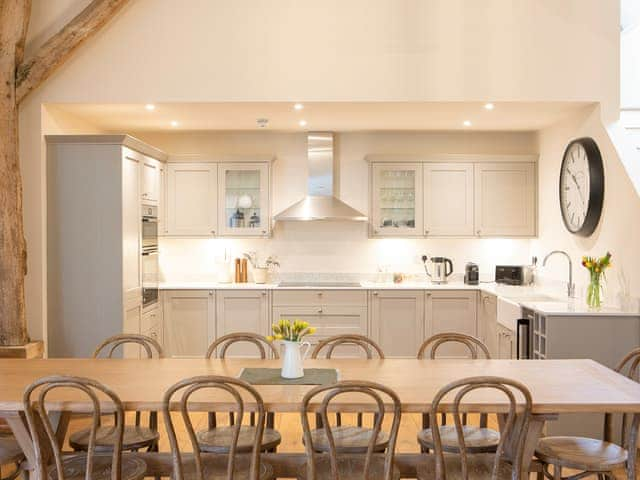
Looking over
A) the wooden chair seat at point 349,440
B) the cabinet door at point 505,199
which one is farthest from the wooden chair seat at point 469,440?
the cabinet door at point 505,199

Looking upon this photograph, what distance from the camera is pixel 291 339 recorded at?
3.28 m

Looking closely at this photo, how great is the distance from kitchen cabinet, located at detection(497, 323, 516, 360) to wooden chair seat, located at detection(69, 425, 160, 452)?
120 inches

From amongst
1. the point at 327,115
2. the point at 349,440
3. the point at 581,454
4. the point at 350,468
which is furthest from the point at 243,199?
the point at 581,454

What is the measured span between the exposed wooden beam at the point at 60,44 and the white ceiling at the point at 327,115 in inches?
12.6

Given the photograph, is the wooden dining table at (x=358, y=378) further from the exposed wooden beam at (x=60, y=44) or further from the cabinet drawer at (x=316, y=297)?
the cabinet drawer at (x=316, y=297)

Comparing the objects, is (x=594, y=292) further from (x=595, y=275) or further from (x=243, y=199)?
(x=243, y=199)

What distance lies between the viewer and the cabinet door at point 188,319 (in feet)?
21.9

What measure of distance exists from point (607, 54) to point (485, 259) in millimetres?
2658

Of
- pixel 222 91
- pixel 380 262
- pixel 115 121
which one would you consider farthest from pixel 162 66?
pixel 380 262

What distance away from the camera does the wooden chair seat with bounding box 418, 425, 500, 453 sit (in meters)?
3.28

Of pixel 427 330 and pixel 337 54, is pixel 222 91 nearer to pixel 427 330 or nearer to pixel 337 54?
pixel 337 54

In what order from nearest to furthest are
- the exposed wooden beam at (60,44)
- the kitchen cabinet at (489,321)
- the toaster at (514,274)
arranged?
the exposed wooden beam at (60,44) < the kitchen cabinet at (489,321) < the toaster at (514,274)

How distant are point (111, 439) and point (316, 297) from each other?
347cm

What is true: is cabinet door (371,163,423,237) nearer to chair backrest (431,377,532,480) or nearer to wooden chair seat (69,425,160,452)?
wooden chair seat (69,425,160,452)
